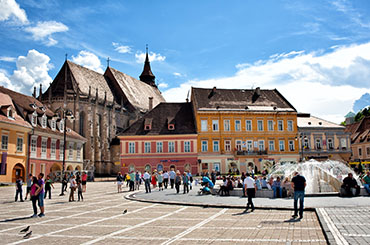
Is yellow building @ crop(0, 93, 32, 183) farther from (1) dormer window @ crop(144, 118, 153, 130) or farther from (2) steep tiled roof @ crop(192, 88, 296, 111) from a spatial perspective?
(2) steep tiled roof @ crop(192, 88, 296, 111)

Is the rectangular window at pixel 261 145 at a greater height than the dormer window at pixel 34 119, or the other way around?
the dormer window at pixel 34 119

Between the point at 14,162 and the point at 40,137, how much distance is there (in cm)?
552

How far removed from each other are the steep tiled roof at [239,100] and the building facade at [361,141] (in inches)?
850

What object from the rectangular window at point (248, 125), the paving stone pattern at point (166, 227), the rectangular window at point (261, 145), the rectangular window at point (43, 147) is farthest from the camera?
the rectangular window at point (261, 145)

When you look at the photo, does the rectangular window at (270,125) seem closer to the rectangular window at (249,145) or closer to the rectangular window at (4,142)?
the rectangular window at (249,145)

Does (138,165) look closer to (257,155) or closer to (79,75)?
(257,155)

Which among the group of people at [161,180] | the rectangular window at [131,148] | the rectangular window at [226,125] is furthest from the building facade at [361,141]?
the group of people at [161,180]

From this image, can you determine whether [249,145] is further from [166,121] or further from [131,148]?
[131,148]

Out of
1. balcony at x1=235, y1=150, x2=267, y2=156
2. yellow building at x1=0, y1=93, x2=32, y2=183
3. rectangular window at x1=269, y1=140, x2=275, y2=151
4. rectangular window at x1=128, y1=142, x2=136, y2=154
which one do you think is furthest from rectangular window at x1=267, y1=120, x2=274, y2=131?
yellow building at x1=0, y1=93, x2=32, y2=183

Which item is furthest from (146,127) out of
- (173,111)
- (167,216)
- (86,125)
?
(167,216)

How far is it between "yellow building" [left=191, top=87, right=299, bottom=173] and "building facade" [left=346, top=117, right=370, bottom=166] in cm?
2103

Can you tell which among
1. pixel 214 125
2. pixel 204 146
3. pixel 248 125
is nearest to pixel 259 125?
pixel 248 125

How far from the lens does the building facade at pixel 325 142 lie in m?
54.2

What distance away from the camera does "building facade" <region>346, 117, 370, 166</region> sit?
6631 centimetres
